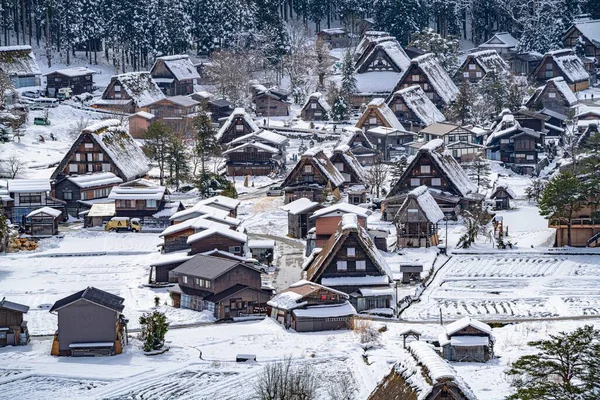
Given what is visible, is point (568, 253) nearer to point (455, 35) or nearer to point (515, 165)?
point (515, 165)

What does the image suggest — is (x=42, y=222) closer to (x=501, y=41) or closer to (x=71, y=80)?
(x=71, y=80)

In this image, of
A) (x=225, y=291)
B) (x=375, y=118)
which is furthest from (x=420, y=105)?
(x=225, y=291)

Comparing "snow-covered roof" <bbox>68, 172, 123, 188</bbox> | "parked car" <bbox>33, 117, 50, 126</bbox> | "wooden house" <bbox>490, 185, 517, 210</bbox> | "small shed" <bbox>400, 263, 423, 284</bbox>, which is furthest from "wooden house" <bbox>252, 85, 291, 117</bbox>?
"small shed" <bbox>400, 263, 423, 284</bbox>

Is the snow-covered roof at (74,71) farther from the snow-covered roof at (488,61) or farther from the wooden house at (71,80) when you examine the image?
the snow-covered roof at (488,61)

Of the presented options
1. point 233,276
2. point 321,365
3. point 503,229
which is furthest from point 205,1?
point 321,365

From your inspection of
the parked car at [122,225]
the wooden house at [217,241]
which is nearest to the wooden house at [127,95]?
the parked car at [122,225]
